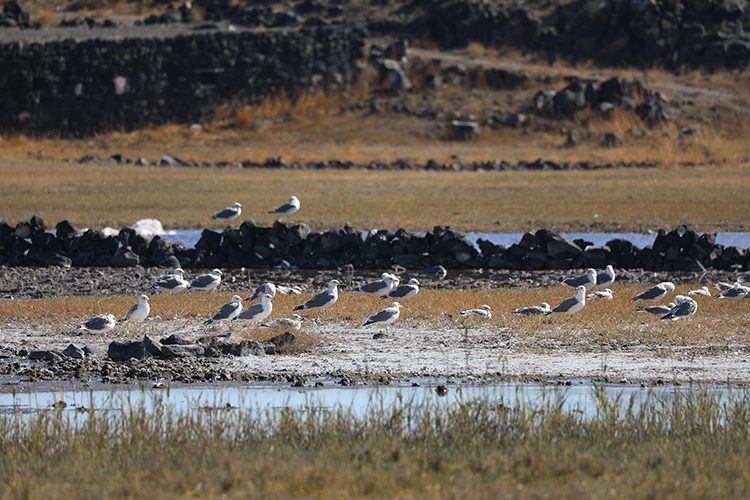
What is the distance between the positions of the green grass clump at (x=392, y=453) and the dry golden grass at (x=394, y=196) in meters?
19.0

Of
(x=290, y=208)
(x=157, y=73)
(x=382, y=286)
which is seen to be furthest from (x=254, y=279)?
(x=157, y=73)

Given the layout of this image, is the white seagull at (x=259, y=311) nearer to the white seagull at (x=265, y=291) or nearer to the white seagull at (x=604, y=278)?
the white seagull at (x=265, y=291)

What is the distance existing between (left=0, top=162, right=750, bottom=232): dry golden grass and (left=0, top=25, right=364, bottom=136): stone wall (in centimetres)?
1120

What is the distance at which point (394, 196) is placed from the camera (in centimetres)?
3644

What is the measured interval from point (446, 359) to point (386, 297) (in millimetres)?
4411

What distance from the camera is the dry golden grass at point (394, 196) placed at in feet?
105

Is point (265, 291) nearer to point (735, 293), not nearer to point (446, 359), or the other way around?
point (446, 359)

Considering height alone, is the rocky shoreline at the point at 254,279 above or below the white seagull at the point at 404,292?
below

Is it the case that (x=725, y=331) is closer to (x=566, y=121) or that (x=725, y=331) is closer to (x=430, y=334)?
(x=430, y=334)

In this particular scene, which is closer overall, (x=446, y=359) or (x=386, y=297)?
(x=446, y=359)

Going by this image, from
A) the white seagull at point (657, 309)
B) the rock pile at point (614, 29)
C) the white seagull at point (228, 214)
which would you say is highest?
the rock pile at point (614, 29)

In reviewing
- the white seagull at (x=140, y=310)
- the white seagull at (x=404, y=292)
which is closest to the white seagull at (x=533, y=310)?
the white seagull at (x=404, y=292)

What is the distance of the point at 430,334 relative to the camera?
1797cm

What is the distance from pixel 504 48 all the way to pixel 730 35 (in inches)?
353
